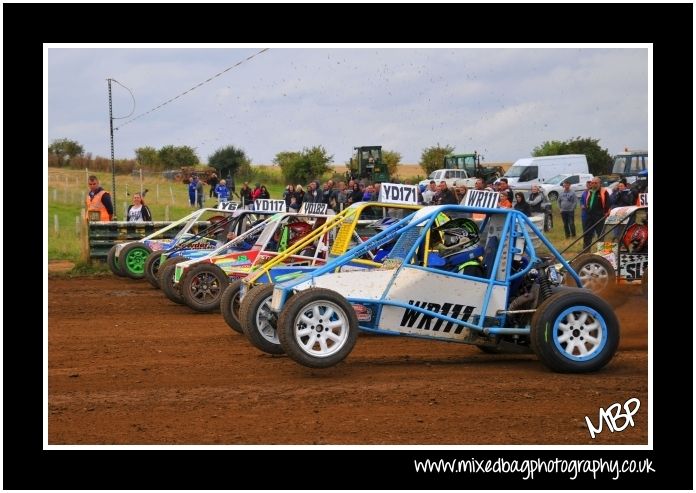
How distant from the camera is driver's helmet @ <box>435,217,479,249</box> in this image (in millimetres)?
9195

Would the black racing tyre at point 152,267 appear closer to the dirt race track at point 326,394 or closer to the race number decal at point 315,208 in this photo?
the race number decal at point 315,208

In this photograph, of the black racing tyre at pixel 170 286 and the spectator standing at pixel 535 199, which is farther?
the spectator standing at pixel 535 199

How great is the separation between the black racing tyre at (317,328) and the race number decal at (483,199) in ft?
7.04

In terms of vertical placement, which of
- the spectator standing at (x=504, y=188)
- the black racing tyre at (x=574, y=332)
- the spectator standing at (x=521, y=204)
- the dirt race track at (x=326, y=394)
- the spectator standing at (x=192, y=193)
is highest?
the spectator standing at (x=192, y=193)

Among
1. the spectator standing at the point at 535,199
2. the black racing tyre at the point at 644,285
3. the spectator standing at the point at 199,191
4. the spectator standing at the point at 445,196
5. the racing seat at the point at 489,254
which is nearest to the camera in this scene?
the racing seat at the point at 489,254

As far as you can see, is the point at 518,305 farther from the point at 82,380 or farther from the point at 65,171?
the point at 65,171

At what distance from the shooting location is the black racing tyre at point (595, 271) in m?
12.8

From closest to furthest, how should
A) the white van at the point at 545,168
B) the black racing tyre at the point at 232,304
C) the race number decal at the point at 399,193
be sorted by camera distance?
the black racing tyre at the point at 232,304, the race number decal at the point at 399,193, the white van at the point at 545,168

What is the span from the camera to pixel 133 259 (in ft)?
58.5

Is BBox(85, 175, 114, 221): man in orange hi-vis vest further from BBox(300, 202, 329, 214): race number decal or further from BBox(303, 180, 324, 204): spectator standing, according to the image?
BBox(300, 202, 329, 214): race number decal

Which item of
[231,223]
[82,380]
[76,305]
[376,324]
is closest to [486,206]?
[376,324]

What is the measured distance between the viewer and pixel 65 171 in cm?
3984

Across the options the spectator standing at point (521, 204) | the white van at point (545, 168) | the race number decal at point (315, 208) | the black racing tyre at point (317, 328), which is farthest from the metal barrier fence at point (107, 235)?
the white van at point (545, 168)

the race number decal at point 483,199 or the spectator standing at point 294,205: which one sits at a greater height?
the spectator standing at point 294,205
